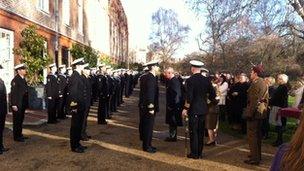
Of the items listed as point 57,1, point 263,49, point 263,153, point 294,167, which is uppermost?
point 57,1

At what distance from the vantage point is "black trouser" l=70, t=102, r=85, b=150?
10.1 meters

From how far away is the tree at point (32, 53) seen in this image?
58.7 ft

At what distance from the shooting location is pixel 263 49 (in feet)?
91.2

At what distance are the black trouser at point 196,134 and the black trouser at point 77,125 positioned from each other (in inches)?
92.5

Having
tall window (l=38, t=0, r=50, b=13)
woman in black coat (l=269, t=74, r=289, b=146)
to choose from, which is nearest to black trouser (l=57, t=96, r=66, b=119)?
woman in black coat (l=269, t=74, r=289, b=146)

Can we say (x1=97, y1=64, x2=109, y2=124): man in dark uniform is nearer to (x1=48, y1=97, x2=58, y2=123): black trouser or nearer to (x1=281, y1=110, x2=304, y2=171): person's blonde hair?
(x1=48, y1=97, x2=58, y2=123): black trouser

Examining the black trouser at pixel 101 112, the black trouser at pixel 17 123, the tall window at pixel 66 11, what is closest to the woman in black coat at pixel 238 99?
the black trouser at pixel 101 112

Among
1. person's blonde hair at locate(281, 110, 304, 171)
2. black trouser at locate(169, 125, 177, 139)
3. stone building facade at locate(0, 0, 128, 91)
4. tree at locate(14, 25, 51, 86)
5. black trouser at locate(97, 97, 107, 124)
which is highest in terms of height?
stone building facade at locate(0, 0, 128, 91)

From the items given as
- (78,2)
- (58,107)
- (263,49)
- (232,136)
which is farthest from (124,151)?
(78,2)

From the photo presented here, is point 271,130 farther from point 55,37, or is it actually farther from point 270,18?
point 55,37

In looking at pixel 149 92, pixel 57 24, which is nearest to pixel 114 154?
pixel 149 92

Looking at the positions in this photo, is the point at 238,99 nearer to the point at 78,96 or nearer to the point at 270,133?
the point at 270,133

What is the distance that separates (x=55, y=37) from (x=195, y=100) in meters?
16.5

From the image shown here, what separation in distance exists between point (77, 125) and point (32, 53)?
873 cm
